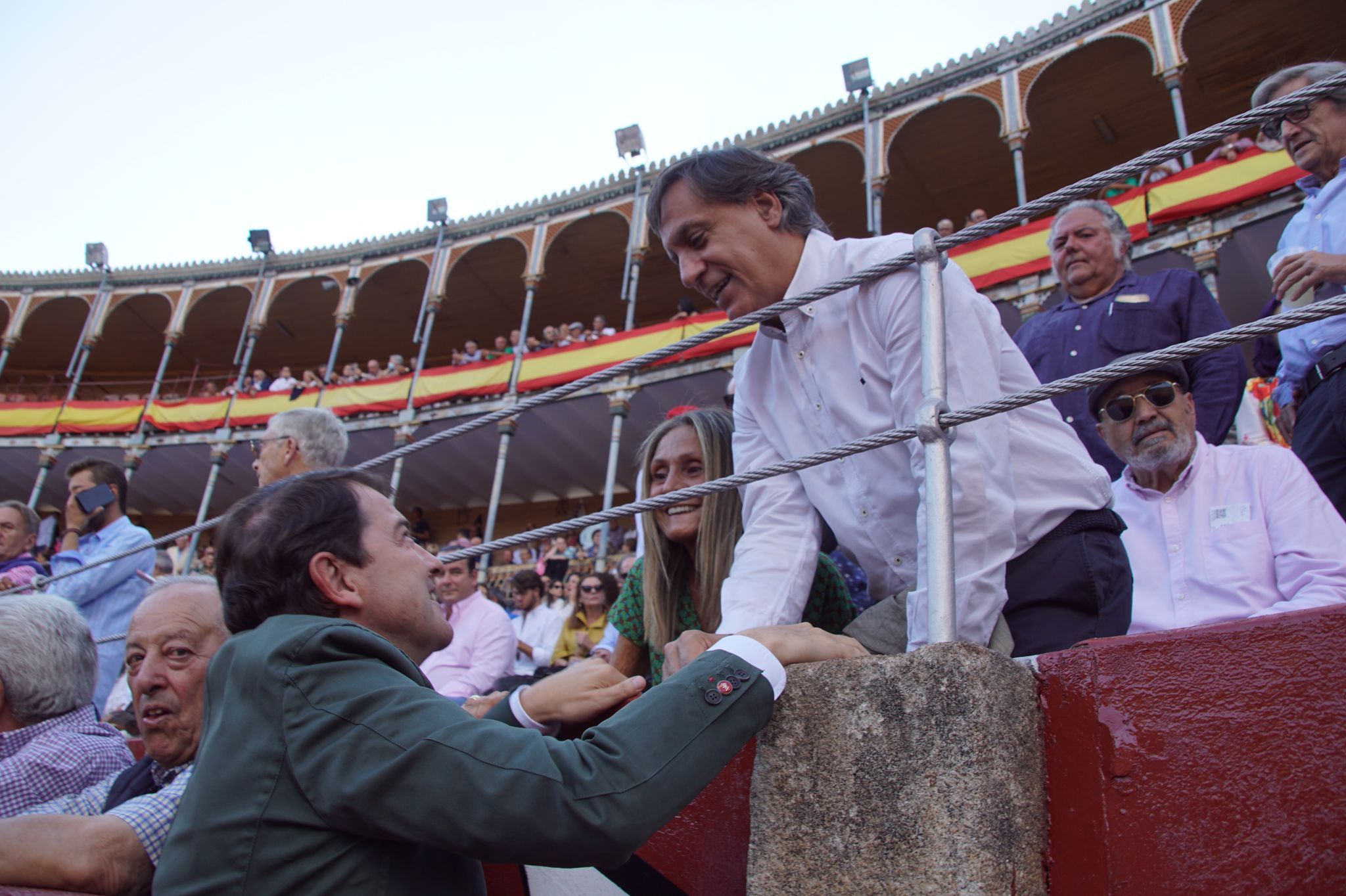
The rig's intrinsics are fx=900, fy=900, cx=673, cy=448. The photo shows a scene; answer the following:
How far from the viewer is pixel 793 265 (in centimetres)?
196

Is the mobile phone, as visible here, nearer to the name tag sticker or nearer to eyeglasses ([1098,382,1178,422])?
eyeglasses ([1098,382,1178,422])

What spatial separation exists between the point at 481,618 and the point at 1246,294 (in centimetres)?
1258

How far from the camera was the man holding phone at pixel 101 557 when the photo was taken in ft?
13.4

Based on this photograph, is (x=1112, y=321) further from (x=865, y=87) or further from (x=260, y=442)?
(x=865, y=87)

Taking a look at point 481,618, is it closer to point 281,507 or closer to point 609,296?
point 281,507

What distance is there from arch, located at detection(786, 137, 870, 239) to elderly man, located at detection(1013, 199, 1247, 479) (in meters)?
13.7

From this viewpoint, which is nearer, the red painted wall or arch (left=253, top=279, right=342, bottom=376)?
the red painted wall

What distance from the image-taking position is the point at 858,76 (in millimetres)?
16875

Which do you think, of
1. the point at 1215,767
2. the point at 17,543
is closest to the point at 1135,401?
the point at 1215,767

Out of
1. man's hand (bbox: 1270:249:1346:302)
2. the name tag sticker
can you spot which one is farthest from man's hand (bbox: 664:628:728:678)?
man's hand (bbox: 1270:249:1346:302)

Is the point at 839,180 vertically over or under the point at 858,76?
under

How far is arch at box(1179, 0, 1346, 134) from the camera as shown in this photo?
14.1 meters

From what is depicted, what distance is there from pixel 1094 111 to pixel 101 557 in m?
17.3

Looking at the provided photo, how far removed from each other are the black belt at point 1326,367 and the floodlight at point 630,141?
1812 centimetres
